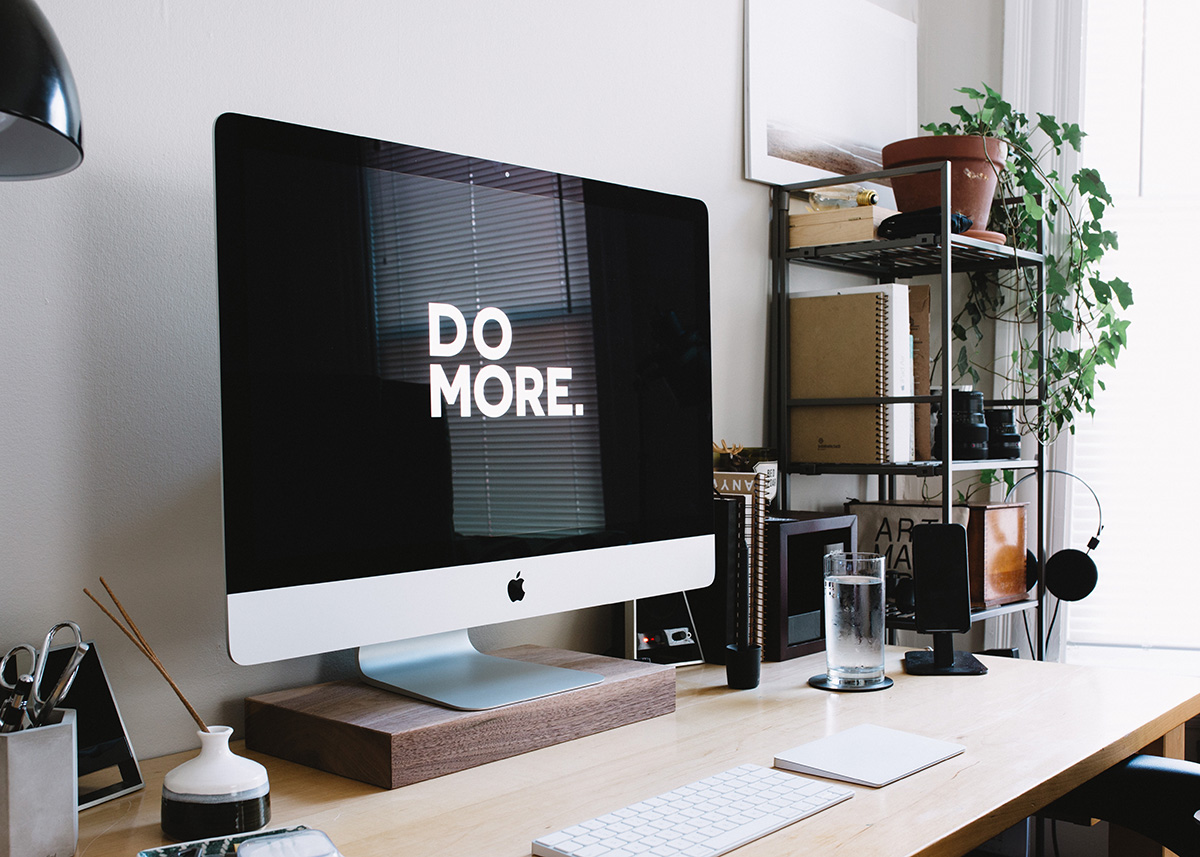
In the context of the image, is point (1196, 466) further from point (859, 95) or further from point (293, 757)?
point (293, 757)

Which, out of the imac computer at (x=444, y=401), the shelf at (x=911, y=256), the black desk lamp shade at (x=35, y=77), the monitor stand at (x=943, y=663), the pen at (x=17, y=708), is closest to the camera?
the black desk lamp shade at (x=35, y=77)

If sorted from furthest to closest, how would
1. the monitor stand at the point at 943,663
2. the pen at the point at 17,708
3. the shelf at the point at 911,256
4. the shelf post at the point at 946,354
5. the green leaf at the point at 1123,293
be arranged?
1. the green leaf at the point at 1123,293
2. the shelf at the point at 911,256
3. the shelf post at the point at 946,354
4. the monitor stand at the point at 943,663
5. the pen at the point at 17,708

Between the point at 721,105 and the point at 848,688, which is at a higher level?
the point at 721,105

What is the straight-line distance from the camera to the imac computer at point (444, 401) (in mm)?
965

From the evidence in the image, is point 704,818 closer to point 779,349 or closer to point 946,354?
point 946,354

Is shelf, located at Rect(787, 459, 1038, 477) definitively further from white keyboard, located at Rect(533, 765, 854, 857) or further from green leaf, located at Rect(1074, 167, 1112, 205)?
white keyboard, located at Rect(533, 765, 854, 857)

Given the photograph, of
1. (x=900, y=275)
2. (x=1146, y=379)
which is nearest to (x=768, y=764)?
(x=900, y=275)

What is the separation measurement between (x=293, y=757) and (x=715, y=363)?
1094mm

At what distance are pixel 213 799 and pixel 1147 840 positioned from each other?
1.18 meters

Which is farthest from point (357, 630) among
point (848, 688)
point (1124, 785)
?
point (1124, 785)

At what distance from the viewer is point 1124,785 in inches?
47.3

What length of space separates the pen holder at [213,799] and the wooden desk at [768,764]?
3cm

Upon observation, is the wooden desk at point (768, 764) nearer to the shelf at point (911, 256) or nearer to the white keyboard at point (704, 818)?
the white keyboard at point (704, 818)

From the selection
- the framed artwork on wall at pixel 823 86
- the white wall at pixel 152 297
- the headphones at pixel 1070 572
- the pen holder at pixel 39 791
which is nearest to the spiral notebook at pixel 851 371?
the framed artwork on wall at pixel 823 86
